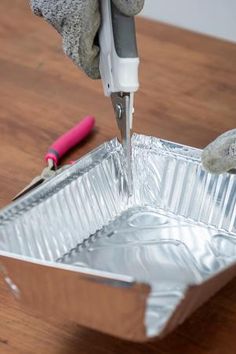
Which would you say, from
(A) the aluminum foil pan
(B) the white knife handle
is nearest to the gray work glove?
(B) the white knife handle

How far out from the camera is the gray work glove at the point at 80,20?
564mm

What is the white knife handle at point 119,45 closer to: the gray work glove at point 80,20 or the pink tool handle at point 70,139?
the gray work glove at point 80,20

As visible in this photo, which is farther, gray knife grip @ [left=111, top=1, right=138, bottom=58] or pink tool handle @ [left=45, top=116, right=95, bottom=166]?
pink tool handle @ [left=45, top=116, right=95, bottom=166]

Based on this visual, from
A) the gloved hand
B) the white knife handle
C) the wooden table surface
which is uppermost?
the white knife handle

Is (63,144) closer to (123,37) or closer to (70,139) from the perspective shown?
(70,139)

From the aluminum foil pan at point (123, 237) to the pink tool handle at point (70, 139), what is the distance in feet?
0.27

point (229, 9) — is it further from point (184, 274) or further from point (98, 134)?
point (184, 274)

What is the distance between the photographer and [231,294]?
24.4 inches

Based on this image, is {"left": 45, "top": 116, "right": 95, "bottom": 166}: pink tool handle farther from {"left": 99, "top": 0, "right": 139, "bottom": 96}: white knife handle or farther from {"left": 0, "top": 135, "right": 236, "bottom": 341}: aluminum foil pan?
{"left": 99, "top": 0, "right": 139, "bottom": 96}: white knife handle

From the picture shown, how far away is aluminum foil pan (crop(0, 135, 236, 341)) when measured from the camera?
477 millimetres

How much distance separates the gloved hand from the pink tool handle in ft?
0.62

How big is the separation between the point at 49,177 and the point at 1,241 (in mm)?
111

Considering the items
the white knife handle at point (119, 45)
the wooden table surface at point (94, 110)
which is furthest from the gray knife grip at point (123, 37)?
the wooden table surface at point (94, 110)

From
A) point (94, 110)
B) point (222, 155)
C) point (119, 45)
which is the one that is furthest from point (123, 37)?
point (94, 110)
